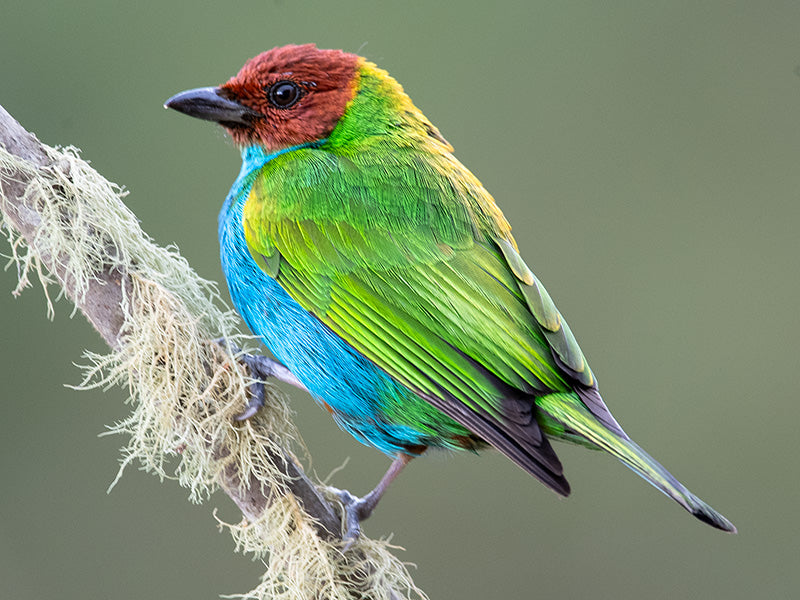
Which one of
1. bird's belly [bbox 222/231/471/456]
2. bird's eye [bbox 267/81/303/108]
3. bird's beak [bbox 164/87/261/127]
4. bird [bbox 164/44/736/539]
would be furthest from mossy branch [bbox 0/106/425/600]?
bird's eye [bbox 267/81/303/108]

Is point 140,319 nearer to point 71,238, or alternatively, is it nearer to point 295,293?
point 71,238

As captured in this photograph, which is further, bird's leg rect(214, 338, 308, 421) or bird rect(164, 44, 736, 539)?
bird rect(164, 44, 736, 539)

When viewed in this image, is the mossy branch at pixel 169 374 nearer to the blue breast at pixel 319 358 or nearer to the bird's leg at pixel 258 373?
the bird's leg at pixel 258 373

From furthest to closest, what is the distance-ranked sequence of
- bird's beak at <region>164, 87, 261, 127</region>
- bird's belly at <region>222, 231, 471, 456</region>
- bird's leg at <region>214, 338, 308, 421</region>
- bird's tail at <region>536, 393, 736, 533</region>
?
bird's beak at <region>164, 87, 261, 127</region>
bird's belly at <region>222, 231, 471, 456</region>
bird's leg at <region>214, 338, 308, 421</region>
bird's tail at <region>536, 393, 736, 533</region>

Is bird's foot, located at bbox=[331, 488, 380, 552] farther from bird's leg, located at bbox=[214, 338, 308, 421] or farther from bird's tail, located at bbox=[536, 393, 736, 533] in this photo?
bird's tail, located at bbox=[536, 393, 736, 533]

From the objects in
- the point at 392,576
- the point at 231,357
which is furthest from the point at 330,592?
the point at 231,357

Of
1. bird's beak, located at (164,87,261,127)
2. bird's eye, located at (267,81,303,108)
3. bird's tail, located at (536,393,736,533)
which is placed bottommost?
bird's beak, located at (164,87,261,127)
